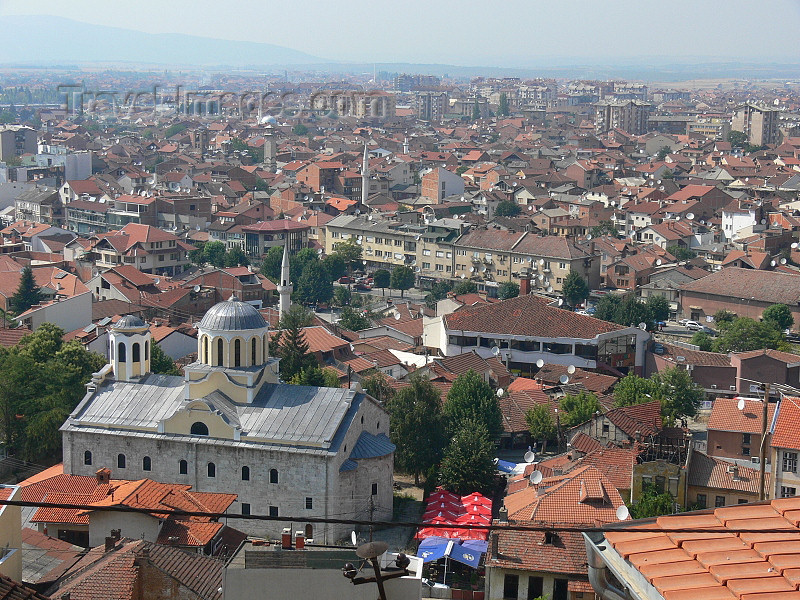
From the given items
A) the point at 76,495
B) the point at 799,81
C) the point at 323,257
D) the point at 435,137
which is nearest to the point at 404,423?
the point at 76,495

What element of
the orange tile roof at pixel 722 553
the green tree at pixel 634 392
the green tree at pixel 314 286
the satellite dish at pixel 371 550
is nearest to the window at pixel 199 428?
the green tree at pixel 634 392

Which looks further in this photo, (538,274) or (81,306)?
(538,274)

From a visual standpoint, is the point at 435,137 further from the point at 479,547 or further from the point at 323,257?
the point at 479,547

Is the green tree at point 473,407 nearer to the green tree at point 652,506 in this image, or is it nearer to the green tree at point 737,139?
the green tree at point 652,506

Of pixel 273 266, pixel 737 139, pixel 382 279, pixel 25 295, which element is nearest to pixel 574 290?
pixel 382 279

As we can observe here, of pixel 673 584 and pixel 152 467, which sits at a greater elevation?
pixel 673 584

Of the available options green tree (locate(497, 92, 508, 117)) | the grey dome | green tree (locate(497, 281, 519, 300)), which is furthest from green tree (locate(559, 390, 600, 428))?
green tree (locate(497, 92, 508, 117))

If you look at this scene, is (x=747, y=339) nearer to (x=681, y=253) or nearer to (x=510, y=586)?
(x=681, y=253)
